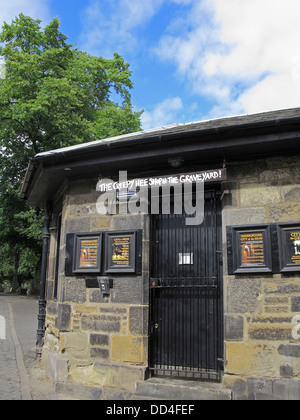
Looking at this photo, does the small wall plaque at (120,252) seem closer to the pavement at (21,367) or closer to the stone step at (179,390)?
the stone step at (179,390)

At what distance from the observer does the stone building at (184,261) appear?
459 cm

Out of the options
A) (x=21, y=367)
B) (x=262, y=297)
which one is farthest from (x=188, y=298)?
(x=21, y=367)

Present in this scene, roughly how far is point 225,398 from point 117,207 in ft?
9.23

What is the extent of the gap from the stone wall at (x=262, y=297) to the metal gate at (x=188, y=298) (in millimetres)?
272

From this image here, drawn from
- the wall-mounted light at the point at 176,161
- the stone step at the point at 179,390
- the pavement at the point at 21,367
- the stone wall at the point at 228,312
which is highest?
the wall-mounted light at the point at 176,161

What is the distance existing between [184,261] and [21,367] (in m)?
3.82

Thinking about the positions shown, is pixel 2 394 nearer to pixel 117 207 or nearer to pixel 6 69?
pixel 117 207

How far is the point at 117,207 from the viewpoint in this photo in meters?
5.67

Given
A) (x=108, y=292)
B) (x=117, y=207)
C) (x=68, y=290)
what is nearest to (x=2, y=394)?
(x=68, y=290)

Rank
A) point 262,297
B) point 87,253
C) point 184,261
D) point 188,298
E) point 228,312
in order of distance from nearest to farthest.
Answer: point 262,297 → point 228,312 → point 188,298 → point 184,261 → point 87,253

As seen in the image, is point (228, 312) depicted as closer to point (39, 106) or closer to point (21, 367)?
point (21, 367)

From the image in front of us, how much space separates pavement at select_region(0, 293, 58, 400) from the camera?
5.40m

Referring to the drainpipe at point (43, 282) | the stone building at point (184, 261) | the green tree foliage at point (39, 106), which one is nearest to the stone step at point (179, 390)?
the stone building at point (184, 261)

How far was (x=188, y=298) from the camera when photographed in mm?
5207
